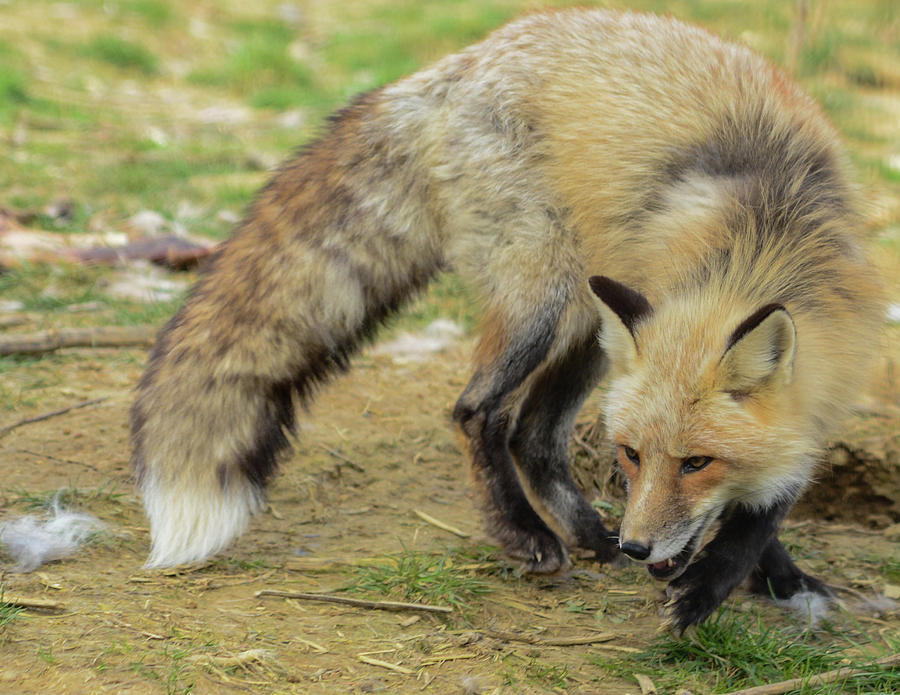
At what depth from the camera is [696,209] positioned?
134 inches

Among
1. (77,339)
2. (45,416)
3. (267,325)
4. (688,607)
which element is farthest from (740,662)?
(77,339)

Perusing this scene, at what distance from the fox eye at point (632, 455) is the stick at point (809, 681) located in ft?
2.41

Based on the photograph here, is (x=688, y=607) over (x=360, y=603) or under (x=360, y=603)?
over

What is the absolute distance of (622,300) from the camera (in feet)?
10.0

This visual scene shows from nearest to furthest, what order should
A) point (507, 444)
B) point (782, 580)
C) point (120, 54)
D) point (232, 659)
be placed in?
point (232, 659) < point (782, 580) < point (507, 444) < point (120, 54)

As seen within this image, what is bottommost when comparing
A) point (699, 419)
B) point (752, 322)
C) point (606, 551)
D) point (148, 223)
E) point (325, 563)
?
point (606, 551)

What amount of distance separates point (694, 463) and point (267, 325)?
165 centimetres

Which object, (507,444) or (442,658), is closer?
(442,658)

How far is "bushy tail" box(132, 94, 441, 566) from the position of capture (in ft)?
11.3

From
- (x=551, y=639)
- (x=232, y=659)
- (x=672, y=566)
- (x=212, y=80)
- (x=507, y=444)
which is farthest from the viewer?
(x=212, y=80)

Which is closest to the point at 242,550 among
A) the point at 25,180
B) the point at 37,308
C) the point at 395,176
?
the point at 395,176

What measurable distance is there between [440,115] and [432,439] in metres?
1.61

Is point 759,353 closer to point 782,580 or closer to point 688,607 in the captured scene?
point 688,607

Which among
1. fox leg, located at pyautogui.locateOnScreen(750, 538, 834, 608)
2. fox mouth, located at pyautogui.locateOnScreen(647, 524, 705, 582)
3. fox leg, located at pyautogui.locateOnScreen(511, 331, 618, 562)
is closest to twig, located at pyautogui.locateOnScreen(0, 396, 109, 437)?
fox leg, located at pyautogui.locateOnScreen(511, 331, 618, 562)
